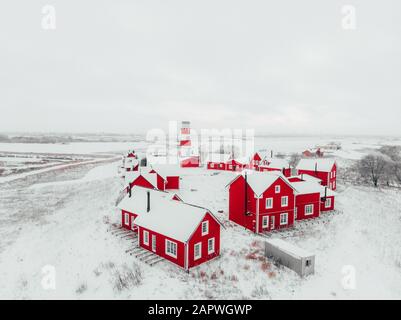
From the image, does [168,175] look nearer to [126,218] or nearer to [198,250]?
[126,218]

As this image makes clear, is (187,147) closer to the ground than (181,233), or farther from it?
farther from it

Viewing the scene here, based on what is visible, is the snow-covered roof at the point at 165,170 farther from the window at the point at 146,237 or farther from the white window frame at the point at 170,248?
the white window frame at the point at 170,248

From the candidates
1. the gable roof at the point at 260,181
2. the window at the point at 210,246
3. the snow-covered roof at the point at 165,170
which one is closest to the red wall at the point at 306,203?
the gable roof at the point at 260,181

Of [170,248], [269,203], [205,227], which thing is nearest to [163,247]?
[170,248]

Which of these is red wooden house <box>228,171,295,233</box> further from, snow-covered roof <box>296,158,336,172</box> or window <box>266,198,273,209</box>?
snow-covered roof <box>296,158,336,172</box>

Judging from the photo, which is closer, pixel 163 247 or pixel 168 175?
pixel 163 247
